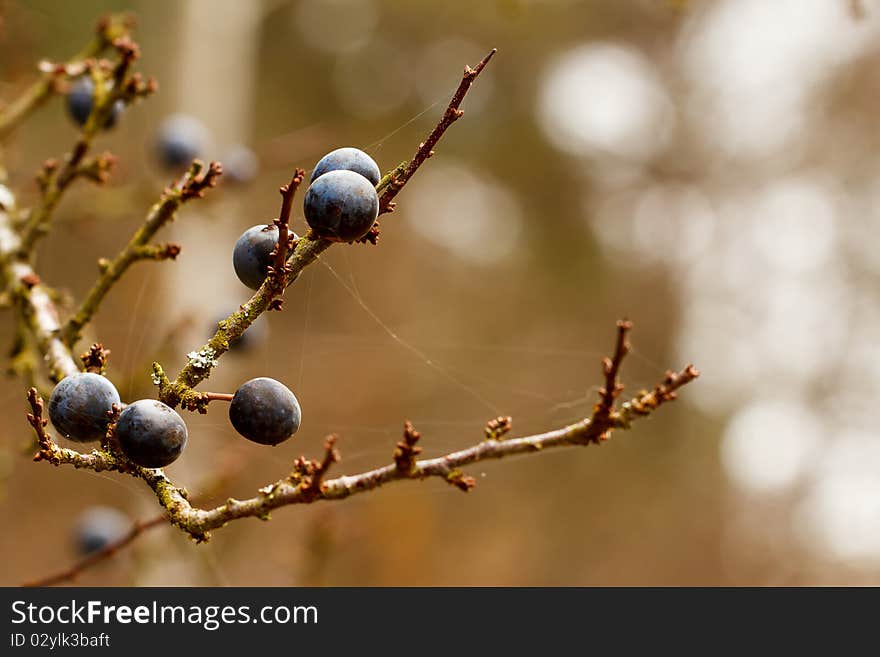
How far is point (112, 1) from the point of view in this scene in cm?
914

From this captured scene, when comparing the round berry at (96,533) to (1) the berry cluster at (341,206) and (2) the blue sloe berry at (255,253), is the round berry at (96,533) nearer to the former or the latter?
(2) the blue sloe berry at (255,253)

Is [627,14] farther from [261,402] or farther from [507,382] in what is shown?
[261,402]

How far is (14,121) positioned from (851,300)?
9.64 metres

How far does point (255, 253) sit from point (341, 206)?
9.0 inches

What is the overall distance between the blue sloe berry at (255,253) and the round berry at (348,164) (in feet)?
0.43

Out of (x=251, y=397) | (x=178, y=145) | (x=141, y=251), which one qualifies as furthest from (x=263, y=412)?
(x=178, y=145)

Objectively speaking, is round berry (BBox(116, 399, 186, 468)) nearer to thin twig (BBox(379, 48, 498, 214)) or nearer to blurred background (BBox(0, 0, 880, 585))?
thin twig (BBox(379, 48, 498, 214))

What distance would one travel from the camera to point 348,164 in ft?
4.50

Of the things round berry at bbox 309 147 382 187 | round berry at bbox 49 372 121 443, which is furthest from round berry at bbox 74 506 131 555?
round berry at bbox 309 147 382 187

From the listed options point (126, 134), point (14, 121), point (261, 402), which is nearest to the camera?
point (261, 402)

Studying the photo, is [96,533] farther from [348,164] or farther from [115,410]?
[348,164]

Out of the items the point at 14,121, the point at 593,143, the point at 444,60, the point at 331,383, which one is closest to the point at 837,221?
the point at 593,143

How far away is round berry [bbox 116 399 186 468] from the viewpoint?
4.11 feet

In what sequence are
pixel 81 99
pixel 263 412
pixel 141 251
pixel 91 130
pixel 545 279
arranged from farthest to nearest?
pixel 545 279
pixel 81 99
pixel 91 130
pixel 141 251
pixel 263 412
